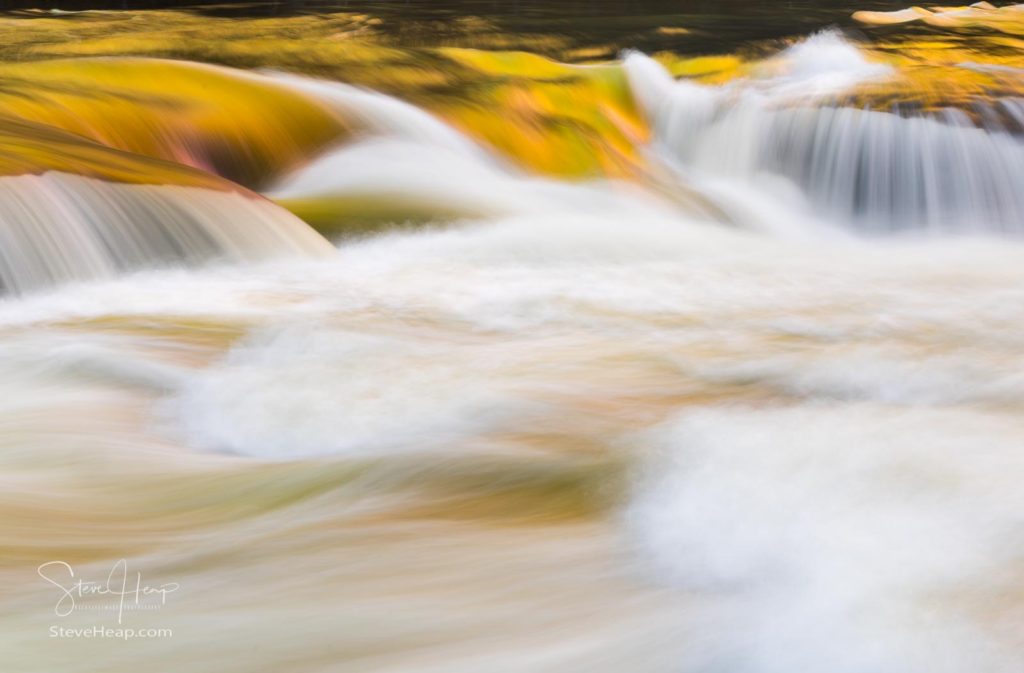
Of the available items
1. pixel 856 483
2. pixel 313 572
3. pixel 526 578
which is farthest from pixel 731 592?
pixel 313 572

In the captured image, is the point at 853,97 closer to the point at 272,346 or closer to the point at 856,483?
the point at 272,346

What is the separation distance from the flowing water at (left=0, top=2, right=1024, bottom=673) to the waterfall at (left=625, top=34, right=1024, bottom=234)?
83cm

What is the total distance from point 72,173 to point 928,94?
21.1ft

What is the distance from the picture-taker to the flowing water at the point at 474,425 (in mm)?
2021

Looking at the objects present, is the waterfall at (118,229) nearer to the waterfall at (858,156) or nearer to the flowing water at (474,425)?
the flowing water at (474,425)

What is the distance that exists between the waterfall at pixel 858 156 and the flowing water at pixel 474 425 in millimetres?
825

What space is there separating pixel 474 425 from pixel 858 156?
5.57 metres

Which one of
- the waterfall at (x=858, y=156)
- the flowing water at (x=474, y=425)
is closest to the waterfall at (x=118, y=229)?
the flowing water at (x=474, y=425)

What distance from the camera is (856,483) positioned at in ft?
8.25

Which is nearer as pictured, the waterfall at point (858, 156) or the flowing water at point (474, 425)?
the flowing water at point (474, 425)
